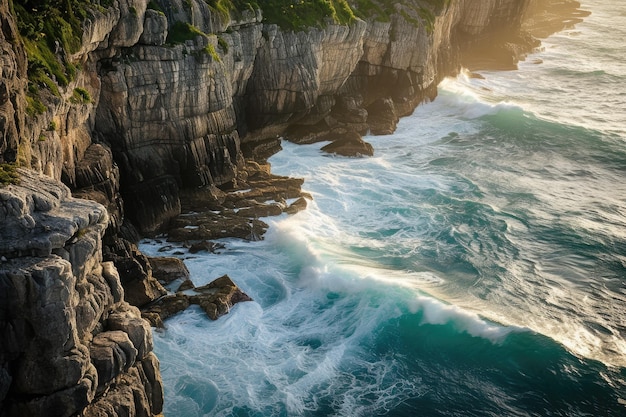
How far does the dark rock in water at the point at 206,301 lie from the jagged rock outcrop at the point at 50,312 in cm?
Result: 895

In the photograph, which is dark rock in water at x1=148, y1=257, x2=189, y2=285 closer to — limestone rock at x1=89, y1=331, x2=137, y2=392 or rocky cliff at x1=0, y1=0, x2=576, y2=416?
rocky cliff at x1=0, y1=0, x2=576, y2=416

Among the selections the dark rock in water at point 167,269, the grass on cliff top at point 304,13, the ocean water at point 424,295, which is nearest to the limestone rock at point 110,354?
the ocean water at point 424,295

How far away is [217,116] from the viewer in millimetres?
39625

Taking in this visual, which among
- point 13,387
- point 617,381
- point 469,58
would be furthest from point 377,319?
point 469,58

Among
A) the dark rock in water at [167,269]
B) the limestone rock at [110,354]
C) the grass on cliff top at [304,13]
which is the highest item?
the grass on cliff top at [304,13]

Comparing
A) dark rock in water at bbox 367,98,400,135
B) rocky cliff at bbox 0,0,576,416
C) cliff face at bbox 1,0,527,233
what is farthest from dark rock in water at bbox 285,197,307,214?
dark rock in water at bbox 367,98,400,135

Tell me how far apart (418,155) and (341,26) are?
10.6 m

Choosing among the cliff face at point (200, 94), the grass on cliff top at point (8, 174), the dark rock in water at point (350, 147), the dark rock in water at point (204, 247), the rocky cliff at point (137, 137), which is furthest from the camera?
the dark rock in water at point (350, 147)

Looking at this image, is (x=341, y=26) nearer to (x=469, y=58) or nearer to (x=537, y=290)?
(x=537, y=290)

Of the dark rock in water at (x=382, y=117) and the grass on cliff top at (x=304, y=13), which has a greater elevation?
the grass on cliff top at (x=304, y=13)

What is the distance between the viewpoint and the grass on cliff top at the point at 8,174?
17797 millimetres

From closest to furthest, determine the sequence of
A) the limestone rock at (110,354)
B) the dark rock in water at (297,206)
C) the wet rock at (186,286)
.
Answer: the limestone rock at (110,354), the wet rock at (186,286), the dark rock in water at (297,206)

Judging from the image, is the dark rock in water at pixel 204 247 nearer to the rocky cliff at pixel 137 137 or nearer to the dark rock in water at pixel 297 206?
the rocky cliff at pixel 137 137

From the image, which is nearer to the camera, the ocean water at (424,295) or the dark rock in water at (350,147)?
the ocean water at (424,295)
